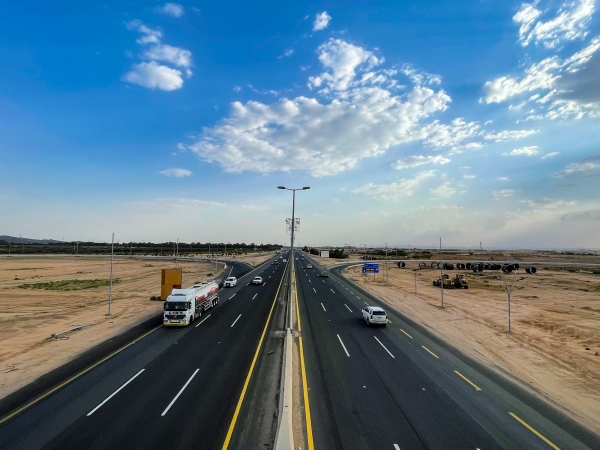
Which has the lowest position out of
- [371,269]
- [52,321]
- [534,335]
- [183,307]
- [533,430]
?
[52,321]

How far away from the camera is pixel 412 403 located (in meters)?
13.6

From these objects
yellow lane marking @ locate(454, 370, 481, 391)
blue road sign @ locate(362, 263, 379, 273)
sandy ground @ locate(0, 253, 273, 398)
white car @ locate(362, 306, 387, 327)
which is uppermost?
blue road sign @ locate(362, 263, 379, 273)

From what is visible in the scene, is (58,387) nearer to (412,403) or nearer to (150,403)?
(150,403)

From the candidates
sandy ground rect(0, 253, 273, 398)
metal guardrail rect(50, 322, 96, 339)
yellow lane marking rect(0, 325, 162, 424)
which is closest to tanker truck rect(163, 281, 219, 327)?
sandy ground rect(0, 253, 273, 398)

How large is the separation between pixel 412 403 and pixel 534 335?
785 inches

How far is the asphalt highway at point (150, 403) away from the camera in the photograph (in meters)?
10.8

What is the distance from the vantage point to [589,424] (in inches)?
490

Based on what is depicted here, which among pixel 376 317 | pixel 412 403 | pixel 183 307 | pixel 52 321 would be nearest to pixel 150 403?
pixel 412 403

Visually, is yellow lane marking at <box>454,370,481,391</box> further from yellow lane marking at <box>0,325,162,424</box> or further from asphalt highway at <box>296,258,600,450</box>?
yellow lane marking at <box>0,325,162,424</box>

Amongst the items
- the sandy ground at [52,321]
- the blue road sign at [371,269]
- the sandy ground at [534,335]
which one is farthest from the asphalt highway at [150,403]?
the blue road sign at [371,269]

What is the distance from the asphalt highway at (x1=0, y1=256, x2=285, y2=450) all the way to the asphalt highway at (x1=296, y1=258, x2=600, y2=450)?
12.9 ft

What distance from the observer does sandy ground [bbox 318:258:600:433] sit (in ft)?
51.8

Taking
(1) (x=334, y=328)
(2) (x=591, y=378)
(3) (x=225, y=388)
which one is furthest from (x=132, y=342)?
(2) (x=591, y=378)

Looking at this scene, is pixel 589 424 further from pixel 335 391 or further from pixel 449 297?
pixel 449 297
